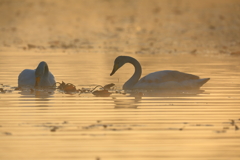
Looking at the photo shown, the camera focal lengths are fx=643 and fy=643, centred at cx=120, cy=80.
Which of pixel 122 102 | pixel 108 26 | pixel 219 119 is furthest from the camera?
pixel 108 26

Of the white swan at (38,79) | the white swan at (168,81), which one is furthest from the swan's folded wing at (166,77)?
the white swan at (38,79)

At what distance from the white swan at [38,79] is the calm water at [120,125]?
0.45 meters

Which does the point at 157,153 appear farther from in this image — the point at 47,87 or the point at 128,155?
the point at 47,87

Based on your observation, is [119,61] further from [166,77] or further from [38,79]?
[38,79]

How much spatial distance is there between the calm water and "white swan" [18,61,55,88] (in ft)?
1.47

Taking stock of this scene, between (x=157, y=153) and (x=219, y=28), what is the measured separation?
2953 cm

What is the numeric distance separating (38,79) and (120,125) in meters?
5.33

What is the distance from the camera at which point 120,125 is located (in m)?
9.37

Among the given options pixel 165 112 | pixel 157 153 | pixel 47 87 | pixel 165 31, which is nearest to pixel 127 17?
pixel 165 31

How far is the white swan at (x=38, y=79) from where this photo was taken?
47.3 feet

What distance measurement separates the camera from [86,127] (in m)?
9.18

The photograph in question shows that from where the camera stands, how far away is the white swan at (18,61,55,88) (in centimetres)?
1443

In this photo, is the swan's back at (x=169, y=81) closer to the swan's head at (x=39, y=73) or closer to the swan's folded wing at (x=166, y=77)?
the swan's folded wing at (x=166, y=77)

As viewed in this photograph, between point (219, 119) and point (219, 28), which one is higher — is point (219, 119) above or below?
below
